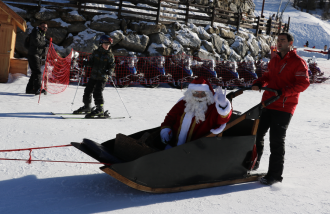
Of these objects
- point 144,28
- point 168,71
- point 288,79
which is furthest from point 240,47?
point 288,79

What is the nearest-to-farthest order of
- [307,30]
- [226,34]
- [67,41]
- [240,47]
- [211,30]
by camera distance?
[67,41]
[211,30]
[226,34]
[240,47]
[307,30]

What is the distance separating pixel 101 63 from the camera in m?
5.65

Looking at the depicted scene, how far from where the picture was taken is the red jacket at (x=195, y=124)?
3008mm

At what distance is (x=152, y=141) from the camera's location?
317cm

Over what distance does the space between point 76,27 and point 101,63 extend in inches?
262

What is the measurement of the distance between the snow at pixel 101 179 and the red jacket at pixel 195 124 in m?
0.59

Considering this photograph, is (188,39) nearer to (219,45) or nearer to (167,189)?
(219,45)

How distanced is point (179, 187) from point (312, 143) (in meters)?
3.49

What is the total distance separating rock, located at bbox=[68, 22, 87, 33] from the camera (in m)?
11.4

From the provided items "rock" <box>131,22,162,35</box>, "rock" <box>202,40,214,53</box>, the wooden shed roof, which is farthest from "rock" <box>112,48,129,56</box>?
"rock" <box>202,40,214,53</box>

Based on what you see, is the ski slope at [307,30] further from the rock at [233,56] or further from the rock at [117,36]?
the rock at [117,36]

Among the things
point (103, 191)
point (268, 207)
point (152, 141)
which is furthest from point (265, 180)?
point (103, 191)

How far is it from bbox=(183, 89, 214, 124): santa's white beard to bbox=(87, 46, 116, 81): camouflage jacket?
2.94 m

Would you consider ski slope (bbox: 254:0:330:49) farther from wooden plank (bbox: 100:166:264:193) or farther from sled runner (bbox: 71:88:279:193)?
sled runner (bbox: 71:88:279:193)
